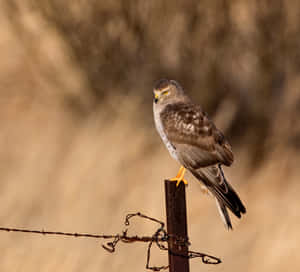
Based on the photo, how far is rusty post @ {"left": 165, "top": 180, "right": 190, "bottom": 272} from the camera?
2.48 metres

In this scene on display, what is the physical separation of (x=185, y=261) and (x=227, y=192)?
503mm

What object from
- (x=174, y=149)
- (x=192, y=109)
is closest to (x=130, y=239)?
(x=174, y=149)

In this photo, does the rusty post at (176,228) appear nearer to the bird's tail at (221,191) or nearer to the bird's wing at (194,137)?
the bird's tail at (221,191)

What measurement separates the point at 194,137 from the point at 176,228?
0.86 meters

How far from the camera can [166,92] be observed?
11.3ft

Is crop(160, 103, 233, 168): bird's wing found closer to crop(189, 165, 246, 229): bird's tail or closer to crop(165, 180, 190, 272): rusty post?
crop(189, 165, 246, 229): bird's tail

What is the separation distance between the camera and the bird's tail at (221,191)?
2666 millimetres

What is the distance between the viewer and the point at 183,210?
8.25 feet

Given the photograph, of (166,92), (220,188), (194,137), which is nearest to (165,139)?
(194,137)

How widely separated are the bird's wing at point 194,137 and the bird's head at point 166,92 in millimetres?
81

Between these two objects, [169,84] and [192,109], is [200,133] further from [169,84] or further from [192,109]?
[169,84]

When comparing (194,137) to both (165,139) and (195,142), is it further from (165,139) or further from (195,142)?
(165,139)

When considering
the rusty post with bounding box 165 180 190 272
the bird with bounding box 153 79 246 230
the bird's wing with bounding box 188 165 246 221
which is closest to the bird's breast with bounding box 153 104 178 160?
the bird with bounding box 153 79 246 230

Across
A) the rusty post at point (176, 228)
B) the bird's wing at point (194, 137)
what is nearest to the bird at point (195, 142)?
the bird's wing at point (194, 137)
